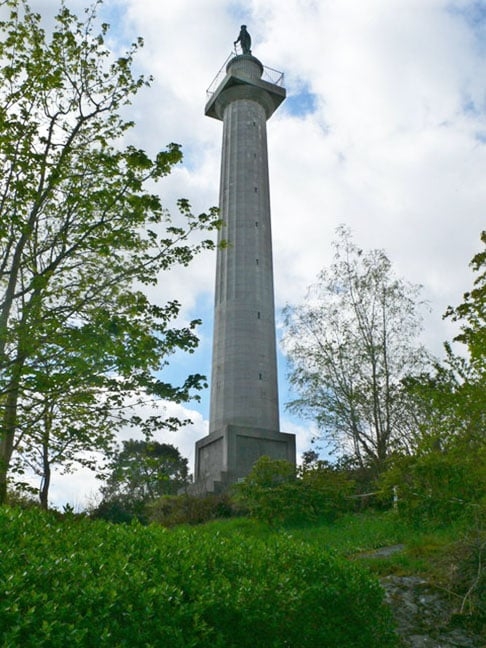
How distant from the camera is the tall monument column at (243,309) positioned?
24328mm

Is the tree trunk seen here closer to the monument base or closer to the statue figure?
the monument base

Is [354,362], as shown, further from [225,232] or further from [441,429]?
[441,429]

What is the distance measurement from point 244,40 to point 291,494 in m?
31.2

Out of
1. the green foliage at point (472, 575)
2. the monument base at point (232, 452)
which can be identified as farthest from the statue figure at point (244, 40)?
the green foliage at point (472, 575)

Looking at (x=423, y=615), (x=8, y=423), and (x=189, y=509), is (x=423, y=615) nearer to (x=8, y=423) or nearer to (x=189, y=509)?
(x=8, y=423)

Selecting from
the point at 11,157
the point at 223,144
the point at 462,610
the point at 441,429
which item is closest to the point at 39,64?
the point at 11,157

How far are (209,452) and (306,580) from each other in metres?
19.9

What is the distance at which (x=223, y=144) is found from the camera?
32.5 m

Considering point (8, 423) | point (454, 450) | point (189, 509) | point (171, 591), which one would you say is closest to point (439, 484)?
point (454, 450)

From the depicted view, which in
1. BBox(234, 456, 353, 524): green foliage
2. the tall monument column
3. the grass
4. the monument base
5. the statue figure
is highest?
the statue figure

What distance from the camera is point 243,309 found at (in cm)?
2708

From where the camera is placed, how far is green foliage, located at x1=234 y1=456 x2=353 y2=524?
47.9 feet

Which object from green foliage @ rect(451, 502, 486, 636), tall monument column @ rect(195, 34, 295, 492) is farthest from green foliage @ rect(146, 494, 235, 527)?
green foliage @ rect(451, 502, 486, 636)

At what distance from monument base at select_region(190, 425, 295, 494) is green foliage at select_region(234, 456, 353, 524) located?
6.37m
